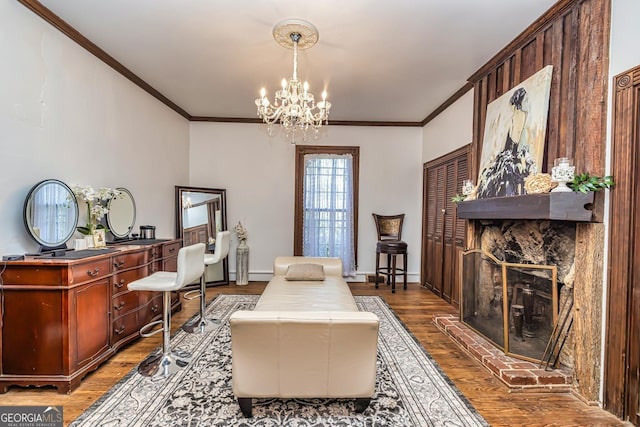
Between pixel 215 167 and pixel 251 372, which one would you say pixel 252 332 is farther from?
pixel 215 167

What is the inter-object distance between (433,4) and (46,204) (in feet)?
11.4

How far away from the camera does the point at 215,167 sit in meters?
5.64

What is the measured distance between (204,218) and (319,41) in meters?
3.48

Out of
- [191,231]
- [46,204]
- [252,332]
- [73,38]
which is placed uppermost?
[73,38]

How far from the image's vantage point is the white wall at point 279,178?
5.63m

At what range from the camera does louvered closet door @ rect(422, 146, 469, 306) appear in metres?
4.30

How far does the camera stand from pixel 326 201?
18.5ft

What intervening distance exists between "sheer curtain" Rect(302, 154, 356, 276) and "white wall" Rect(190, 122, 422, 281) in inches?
10.2

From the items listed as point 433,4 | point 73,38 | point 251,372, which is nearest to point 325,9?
point 433,4

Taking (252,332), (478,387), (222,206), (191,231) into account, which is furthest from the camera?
(222,206)

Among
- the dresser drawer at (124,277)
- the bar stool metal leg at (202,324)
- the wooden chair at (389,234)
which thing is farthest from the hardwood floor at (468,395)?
the wooden chair at (389,234)

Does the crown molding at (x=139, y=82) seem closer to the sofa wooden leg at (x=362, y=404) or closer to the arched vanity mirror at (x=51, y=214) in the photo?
→ the arched vanity mirror at (x=51, y=214)

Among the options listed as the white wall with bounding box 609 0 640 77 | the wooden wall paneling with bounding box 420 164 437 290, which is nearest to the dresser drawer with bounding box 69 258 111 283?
the white wall with bounding box 609 0 640 77

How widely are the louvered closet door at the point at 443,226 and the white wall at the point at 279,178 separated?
315 millimetres
